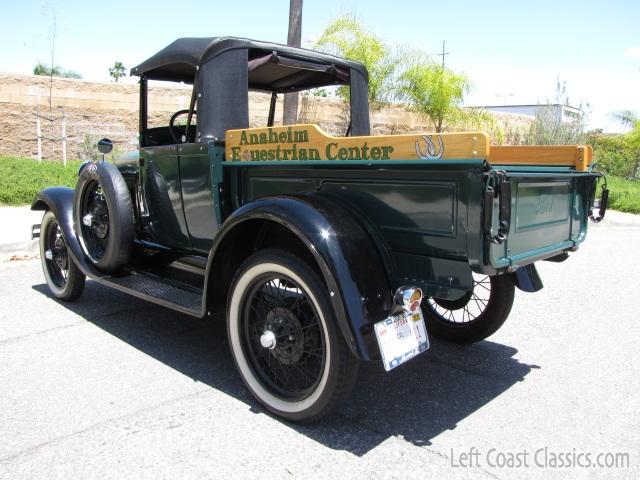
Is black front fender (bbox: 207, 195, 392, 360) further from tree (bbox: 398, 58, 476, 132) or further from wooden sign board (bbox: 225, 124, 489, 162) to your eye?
tree (bbox: 398, 58, 476, 132)

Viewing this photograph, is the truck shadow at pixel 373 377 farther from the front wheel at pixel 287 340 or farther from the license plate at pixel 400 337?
the license plate at pixel 400 337

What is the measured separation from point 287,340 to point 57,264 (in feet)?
9.61

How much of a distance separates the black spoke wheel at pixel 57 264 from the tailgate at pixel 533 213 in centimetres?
346

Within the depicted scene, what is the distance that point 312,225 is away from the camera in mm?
2596

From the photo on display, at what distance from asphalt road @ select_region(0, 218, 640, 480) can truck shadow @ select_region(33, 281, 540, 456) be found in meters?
0.01

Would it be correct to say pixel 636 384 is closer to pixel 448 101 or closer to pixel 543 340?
pixel 543 340

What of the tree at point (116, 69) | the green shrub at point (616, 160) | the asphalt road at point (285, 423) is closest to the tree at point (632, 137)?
the green shrub at point (616, 160)

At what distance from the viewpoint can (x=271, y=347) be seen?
287 centimetres

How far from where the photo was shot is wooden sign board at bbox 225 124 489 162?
2334 mm

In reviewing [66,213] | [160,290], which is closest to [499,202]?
[160,290]

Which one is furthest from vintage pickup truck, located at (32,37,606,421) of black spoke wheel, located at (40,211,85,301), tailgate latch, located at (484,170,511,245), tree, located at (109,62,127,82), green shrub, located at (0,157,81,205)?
tree, located at (109,62,127,82)

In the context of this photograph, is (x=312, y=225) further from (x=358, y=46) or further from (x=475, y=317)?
(x=358, y=46)

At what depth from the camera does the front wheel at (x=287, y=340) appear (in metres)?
2.55

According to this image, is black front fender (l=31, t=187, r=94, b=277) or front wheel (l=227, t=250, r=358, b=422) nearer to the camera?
front wheel (l=227, t=250, r=358, b=422)
